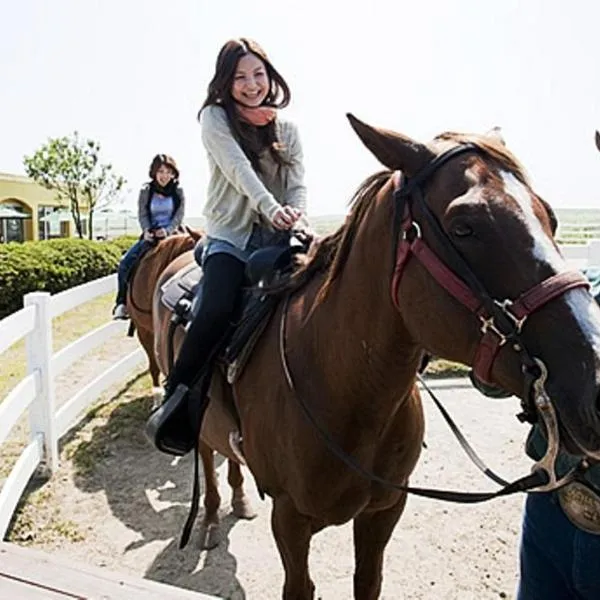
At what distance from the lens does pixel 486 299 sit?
1360mm

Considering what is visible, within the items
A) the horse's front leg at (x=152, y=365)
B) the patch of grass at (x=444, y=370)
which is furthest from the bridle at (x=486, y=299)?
the patch of grass at (x=444, y=370)

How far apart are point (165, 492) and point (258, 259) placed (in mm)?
2343

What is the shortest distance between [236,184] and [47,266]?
11098 millimetres

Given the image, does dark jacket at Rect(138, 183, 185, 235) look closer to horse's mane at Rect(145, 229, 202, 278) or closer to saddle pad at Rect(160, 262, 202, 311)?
horse's mane at Rect(145, 229, 202, 278)

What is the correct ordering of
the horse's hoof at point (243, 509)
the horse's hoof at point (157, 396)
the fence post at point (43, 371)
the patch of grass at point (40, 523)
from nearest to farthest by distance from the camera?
the patch of grass at point (40, 523) < the horse's hoof at point (243, 509) < the fence post at point (43, 371) < the horse's hoof at point (157, 396)

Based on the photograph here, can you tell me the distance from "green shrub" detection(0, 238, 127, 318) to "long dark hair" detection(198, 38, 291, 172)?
937 centimetres

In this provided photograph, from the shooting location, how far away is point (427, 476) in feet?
14.5

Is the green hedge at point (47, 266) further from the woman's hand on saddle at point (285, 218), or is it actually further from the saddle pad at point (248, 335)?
the woman's hand on saddle at point (285, 218)

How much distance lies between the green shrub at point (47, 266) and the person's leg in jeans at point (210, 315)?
30.5ft

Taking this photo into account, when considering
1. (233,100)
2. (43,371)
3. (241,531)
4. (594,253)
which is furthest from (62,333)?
(233,100)

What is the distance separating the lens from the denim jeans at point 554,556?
1.49 m

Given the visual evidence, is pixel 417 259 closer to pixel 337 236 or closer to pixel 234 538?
pixel 337 236

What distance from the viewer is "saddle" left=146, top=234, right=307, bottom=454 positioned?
2.52 m

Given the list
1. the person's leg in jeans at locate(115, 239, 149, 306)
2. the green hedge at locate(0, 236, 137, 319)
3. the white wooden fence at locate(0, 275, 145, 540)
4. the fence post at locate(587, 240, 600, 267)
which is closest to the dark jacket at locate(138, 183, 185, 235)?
the person's leg in jeans at locate(115, 239, 149, 306)
